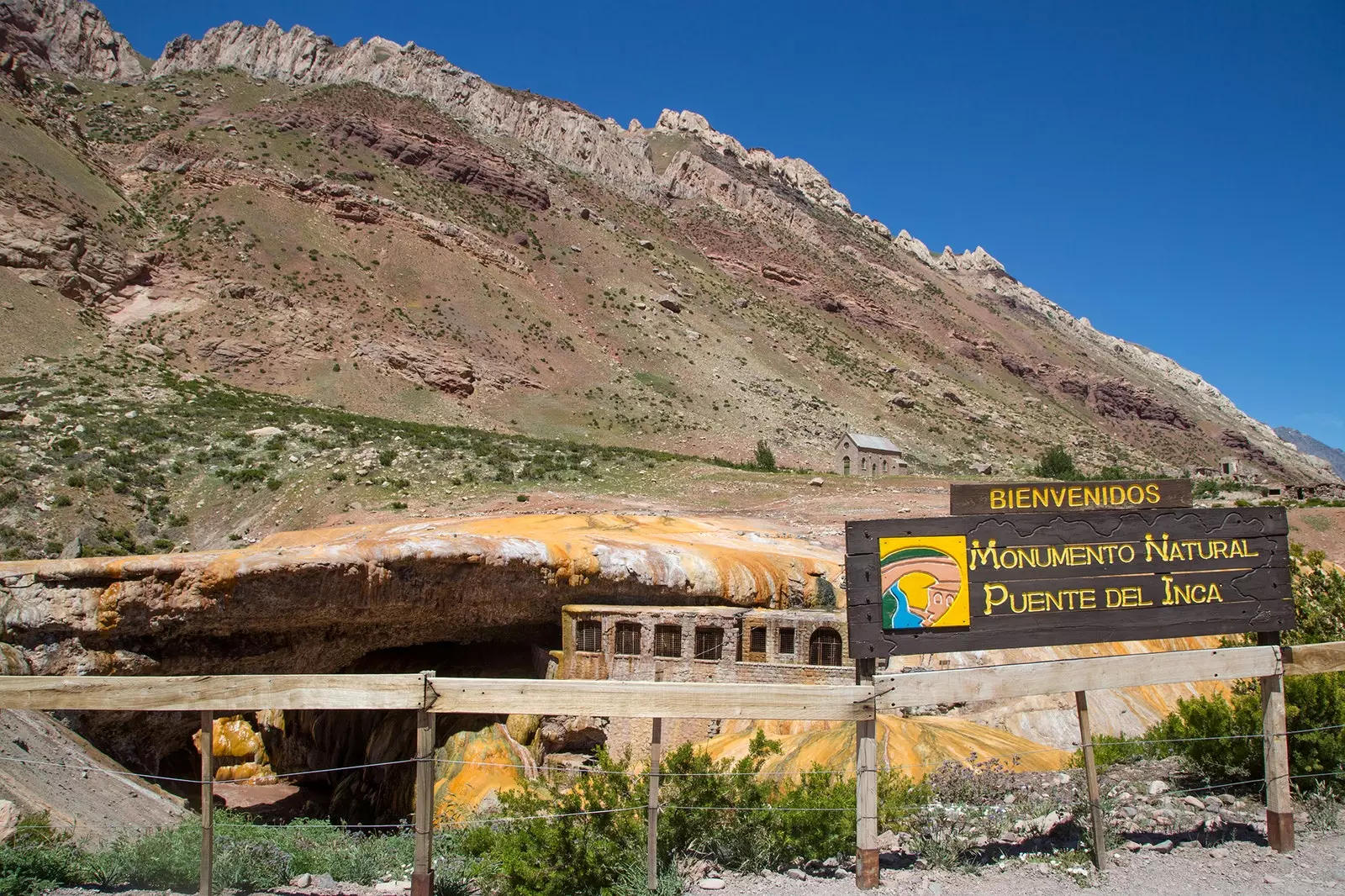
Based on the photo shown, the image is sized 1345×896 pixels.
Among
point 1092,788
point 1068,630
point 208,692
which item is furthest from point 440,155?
point 1092,788

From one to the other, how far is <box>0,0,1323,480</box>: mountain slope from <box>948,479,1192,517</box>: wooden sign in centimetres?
4406

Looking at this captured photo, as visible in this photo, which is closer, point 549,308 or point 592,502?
point 592,502

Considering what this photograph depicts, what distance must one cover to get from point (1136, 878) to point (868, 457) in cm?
4470

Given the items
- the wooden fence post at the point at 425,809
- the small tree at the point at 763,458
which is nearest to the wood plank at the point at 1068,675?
the wooden fence post at the point at 425,809

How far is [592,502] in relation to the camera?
1109 inches

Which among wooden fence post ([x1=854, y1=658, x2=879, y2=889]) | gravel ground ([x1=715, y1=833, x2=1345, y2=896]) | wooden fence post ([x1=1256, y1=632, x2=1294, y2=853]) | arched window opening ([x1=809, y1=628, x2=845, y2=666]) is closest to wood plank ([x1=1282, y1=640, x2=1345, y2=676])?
wooden fence post ([x1=1256, y1=632, x2=1294, y2=853])

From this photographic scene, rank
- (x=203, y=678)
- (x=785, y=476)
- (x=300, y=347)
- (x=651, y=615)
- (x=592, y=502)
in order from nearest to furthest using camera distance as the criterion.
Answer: (x=203, y=678) < (x=651, y=615) < (x=592, y=502) < (x=785, y=476) < (x=300, y=347)

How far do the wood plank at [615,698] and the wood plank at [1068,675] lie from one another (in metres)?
0.68

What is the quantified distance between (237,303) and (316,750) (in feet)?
129

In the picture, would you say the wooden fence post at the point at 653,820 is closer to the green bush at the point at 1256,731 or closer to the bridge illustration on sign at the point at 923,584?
the bridge illustration on sign at the point at 923,584

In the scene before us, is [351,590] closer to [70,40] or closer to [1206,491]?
[1206,491]

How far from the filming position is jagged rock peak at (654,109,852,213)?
118812mm

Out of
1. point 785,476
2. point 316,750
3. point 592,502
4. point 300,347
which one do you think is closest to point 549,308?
point 300,347

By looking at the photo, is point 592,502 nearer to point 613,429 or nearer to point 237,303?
point 613,429
